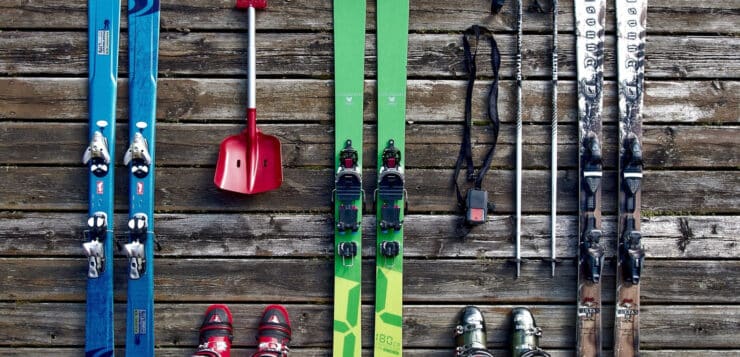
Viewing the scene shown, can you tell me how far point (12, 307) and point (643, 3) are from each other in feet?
11.2

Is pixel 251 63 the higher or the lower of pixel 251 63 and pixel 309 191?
the higher

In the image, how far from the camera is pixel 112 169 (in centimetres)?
295

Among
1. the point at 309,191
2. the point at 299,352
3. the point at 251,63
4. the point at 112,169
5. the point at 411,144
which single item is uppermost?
the point at 251,63

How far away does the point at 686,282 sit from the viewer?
10.1ft

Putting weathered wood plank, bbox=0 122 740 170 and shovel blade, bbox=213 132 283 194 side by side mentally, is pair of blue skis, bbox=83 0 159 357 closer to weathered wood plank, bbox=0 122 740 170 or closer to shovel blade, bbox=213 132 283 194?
weathered wood plank, bbox=0 122 740 170

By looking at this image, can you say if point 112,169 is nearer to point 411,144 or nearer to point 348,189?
point 348,189

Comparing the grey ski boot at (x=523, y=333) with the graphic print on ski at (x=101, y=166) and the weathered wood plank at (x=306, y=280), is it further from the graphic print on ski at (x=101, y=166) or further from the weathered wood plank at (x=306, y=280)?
the graphic print on ski at (x=101, y=166)

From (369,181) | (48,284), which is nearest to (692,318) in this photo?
(369,181)

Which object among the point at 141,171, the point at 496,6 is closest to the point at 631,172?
the point at 496,6

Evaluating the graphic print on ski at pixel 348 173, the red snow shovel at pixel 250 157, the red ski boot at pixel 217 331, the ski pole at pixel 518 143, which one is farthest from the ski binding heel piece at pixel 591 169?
the red ski boot at pixel 217 331

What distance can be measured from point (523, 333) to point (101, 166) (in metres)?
2.16

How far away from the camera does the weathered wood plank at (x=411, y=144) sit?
9.89 feet

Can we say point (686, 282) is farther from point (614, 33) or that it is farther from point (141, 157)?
point (141, 157)

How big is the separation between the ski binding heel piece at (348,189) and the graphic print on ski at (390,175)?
108 millimetres
